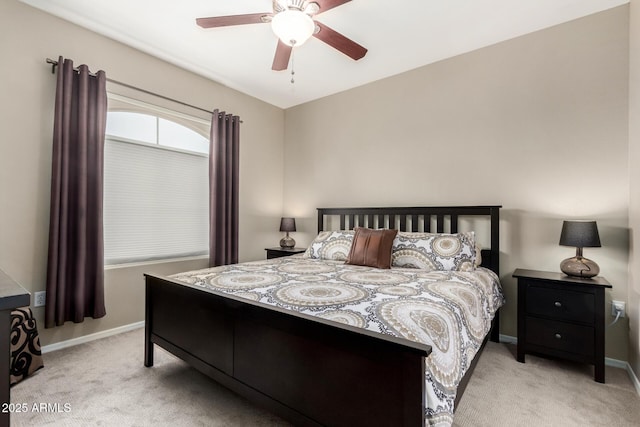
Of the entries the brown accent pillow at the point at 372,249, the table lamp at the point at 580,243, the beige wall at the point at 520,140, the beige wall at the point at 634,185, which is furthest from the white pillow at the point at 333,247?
the beige wall at the point at 634,185

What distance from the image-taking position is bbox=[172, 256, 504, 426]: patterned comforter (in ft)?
4.43

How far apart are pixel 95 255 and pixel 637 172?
4.34 meters

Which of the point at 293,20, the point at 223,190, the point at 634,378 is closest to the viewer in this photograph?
the point at 293,20

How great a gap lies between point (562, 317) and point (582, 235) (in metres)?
0.63

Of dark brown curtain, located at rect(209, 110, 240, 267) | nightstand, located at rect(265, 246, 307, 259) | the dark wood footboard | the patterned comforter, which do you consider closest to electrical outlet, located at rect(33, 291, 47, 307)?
the patterned comforter

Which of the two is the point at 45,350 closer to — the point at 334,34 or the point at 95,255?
the point at 95,255

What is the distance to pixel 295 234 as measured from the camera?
475 centimetres

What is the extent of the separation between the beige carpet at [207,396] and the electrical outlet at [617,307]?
1.42ft

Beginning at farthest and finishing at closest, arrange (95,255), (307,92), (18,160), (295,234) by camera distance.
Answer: (295,234), (307,92), (95,255), (18,160)

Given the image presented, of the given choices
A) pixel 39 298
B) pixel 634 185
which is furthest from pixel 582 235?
pixel 39 298

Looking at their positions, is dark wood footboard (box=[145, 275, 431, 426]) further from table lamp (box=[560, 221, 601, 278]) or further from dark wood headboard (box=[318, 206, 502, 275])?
dark wood headboard (box=[318, 206, 502, 275])

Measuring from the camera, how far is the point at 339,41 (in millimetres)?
2277

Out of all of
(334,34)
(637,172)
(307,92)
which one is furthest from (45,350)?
(637,172)

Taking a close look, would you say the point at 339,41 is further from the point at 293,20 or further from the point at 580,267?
the point at 580,267
